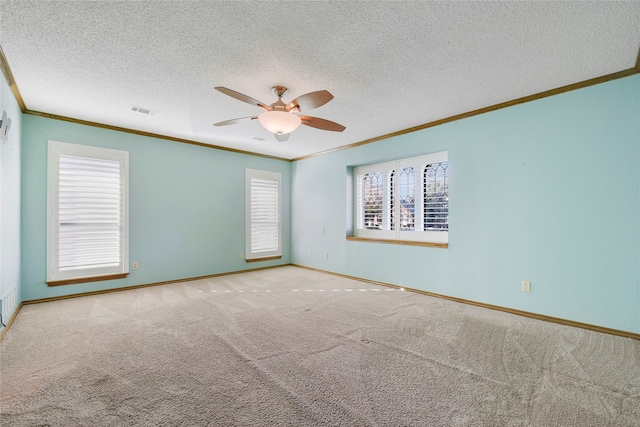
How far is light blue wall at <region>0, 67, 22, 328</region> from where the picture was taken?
110 inches

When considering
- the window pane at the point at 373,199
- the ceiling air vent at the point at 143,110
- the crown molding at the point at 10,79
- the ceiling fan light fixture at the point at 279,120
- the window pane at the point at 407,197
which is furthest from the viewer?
the window pane at the point at 373,199

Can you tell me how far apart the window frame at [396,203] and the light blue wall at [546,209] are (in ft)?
0.60

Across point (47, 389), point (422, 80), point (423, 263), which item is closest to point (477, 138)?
point (422, 80)

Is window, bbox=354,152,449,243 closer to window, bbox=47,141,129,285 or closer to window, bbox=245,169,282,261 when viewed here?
window, bbox=245,169,282,261

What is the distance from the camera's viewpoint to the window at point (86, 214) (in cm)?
389

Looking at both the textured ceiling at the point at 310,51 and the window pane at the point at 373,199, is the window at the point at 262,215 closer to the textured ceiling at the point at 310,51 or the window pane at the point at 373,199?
the window pane at the point at 373,199

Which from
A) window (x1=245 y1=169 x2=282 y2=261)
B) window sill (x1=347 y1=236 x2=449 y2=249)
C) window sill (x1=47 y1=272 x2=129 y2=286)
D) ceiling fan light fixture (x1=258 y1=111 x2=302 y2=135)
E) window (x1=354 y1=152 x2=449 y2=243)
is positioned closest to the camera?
ceiling fan light fixture (x1=258 y1=111 x2=302 y2=135)

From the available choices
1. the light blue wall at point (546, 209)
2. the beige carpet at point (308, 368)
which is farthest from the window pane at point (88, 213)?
the light blue wall at point (546, 209)

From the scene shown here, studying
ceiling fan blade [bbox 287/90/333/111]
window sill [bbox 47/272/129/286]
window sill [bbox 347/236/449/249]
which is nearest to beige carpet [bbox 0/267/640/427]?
window sill [bbox 47/272/129/286]

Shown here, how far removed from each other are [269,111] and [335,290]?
286cm

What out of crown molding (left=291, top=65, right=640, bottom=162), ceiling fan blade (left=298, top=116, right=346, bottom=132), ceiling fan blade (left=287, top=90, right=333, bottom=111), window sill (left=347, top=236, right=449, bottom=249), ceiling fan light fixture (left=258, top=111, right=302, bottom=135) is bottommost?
window sill (left=347, top=236, right=449, bottom=249)

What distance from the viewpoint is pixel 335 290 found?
177 inches

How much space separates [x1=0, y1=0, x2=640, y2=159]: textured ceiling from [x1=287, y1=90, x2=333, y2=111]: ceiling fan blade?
0.31 m

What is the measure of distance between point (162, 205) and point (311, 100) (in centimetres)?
354
